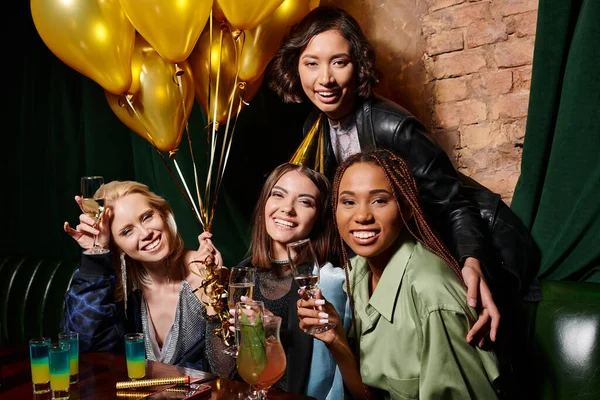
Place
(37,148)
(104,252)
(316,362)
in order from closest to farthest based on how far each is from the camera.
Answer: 1. (316,362)
2. (104,252)
3. (37,148)

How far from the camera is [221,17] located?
8.50 feet

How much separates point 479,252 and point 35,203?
2836 mm

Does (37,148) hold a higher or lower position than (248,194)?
higher

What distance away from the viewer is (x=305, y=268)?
67.2 inches

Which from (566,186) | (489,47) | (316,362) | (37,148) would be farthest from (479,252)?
(37,148)

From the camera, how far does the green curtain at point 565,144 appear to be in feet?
6.97

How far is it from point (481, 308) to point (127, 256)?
1438 millimetres

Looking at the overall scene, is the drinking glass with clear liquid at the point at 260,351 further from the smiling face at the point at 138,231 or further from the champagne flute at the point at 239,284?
the smiling face at the point at 138,231

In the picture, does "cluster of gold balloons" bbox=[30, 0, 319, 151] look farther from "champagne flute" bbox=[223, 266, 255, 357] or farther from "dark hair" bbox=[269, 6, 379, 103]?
"champagne flute" bbox=[223, 266, 255, 357]

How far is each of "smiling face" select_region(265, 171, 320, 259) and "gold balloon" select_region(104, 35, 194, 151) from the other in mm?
558

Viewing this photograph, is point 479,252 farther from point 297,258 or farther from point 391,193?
point 297,258

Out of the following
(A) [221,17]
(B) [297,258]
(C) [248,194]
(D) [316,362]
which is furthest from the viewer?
(C) [248,194]

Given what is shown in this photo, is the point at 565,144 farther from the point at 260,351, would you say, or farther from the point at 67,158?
the point at 67,158

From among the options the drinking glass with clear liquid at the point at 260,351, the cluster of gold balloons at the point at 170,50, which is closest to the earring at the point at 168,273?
the cluster of gold balloons at the point at 170,50
